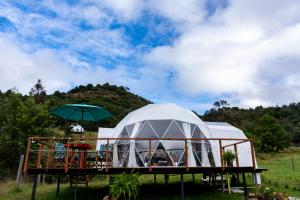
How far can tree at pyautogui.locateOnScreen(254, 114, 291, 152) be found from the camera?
40.9 metres

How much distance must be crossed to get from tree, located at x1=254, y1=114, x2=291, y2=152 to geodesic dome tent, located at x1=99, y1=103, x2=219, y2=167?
1186 inches

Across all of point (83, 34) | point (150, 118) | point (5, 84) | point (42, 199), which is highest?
point (5, 84)

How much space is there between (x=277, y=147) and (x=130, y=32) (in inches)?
1271

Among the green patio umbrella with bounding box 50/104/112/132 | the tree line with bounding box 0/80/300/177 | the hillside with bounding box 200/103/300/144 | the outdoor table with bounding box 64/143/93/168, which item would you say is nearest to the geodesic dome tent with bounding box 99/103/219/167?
the green patio umbrella with bounding box 50/104/112/132

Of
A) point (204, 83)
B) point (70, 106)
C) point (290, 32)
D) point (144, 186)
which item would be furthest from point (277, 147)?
point (70, 106)

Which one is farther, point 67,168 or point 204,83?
point 204,83

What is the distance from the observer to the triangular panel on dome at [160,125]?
41.8 feet

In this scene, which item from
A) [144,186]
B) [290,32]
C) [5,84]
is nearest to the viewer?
[144,186]

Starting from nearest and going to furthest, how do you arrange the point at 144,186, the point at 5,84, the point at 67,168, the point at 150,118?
the point at 67,168
the point at 150,118
the point at 144,186
the point at 5,84

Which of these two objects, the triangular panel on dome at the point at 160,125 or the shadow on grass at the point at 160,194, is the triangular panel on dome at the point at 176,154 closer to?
the triangular panel on dome at the point at 160,125

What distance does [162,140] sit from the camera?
1234 centimetres

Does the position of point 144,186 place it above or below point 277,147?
below

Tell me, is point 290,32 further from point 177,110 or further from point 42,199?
point 42,199

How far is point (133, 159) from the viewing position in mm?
12219
